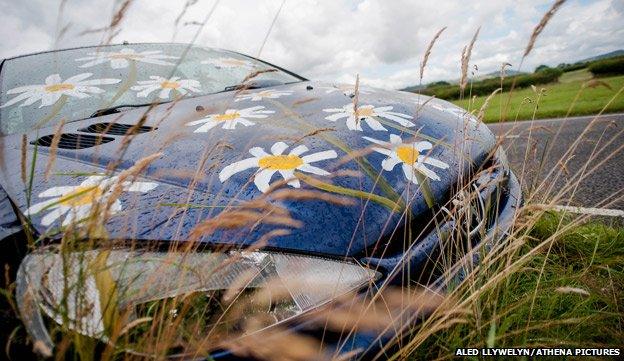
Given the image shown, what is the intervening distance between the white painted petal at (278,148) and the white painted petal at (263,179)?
0.14 metres

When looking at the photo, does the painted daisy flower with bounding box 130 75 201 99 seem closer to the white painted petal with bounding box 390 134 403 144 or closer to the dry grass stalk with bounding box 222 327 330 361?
the white painted petal with bounding box 390 134 403 144

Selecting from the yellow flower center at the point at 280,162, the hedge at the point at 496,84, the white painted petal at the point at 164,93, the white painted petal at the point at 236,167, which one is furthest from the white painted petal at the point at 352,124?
the hedge at the point at 496,84

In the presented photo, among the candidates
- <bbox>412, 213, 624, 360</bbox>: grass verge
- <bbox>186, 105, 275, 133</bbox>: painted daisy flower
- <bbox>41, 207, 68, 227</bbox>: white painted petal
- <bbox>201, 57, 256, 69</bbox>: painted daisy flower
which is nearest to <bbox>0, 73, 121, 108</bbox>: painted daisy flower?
<bbox>201, 57, 256, 69</bbox>: painted daisy flower

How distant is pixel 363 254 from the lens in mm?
957

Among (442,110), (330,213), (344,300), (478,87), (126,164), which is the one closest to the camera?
(344,300)

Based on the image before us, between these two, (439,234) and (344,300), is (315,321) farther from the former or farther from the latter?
(439,234)

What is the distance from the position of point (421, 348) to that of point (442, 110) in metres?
1.27

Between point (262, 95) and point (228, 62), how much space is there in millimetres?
896

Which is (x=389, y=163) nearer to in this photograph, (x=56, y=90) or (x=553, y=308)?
(x=553, y=308)

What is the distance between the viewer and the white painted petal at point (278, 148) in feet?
4.07

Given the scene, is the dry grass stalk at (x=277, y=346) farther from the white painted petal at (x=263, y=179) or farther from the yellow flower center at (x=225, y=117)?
the yellow flower center at (x=225, y=117)

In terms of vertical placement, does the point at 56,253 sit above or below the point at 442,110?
below

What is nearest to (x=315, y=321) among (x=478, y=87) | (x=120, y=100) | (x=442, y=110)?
(x=442, y=110)

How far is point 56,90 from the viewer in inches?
74.3
